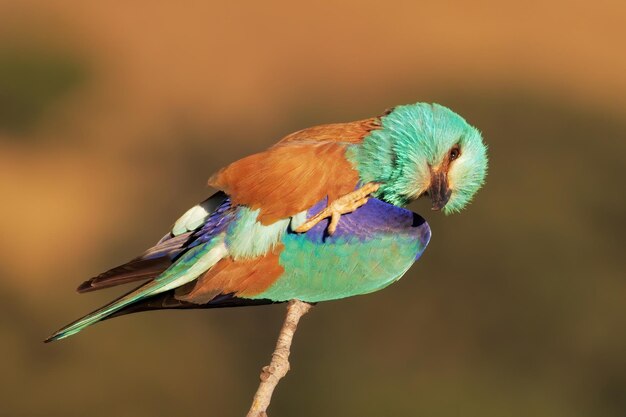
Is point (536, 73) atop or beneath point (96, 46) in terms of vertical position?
beneath

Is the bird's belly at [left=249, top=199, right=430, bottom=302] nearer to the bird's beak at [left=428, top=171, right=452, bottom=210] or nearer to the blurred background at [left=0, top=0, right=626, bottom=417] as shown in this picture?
the bird's beak at [left=428, top=171, right=452, bottom=210]

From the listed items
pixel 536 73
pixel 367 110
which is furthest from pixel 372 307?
pixel 536 73

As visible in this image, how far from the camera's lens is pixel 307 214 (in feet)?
13.0

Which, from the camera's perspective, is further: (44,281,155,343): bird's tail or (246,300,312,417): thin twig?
(44,281,155,343): bird's tail

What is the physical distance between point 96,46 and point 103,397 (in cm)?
487

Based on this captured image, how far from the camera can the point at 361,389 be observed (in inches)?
318

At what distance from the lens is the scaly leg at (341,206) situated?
3933 millimetres

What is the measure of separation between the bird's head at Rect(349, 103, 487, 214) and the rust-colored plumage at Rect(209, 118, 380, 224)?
6 cm

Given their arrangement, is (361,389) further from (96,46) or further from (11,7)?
(11,7)

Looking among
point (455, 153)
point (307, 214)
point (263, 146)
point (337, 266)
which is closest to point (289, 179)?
point (307, 214)

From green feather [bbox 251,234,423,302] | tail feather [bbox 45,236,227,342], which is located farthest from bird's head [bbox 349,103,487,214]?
tail feather [bbox 45,236,227,342]

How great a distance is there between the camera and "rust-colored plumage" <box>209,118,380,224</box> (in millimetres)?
3895

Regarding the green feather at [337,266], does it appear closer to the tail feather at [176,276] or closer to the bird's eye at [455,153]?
the tail feather at [176,276]

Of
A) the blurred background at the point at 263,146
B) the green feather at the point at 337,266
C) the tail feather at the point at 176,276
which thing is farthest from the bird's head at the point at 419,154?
the blurred background at the point at 263,146
